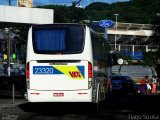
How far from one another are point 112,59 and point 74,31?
1063 cm

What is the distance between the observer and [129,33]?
11675 cm

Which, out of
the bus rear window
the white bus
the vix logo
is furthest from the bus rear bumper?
the bus rear window

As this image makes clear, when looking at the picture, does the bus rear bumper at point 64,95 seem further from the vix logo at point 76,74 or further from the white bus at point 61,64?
the vix logo at point 76,74

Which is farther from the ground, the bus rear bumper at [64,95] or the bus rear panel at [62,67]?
the bus rear panel at [62,67]

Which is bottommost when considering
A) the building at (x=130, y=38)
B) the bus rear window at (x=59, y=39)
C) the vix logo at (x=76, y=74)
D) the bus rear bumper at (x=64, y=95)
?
the building at (x=130, y=38)

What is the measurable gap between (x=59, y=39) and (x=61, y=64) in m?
0.97

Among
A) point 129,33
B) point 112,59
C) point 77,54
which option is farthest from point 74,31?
point 129,33

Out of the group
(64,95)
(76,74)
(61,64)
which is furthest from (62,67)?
(64,95)

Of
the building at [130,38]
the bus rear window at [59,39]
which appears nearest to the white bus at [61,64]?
the bus rear window at [59,39]

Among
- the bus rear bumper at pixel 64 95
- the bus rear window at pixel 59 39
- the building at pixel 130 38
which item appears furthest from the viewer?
the building at pixel 130 38

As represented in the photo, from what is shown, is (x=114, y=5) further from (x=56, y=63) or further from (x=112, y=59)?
(x=56, y=63)

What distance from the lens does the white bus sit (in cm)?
1911

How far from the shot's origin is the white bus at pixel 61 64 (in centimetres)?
1911

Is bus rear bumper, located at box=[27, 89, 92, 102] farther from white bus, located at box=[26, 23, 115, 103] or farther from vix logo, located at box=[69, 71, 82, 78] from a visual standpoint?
vix logo, located at box=[69, 71, 82, 78]
